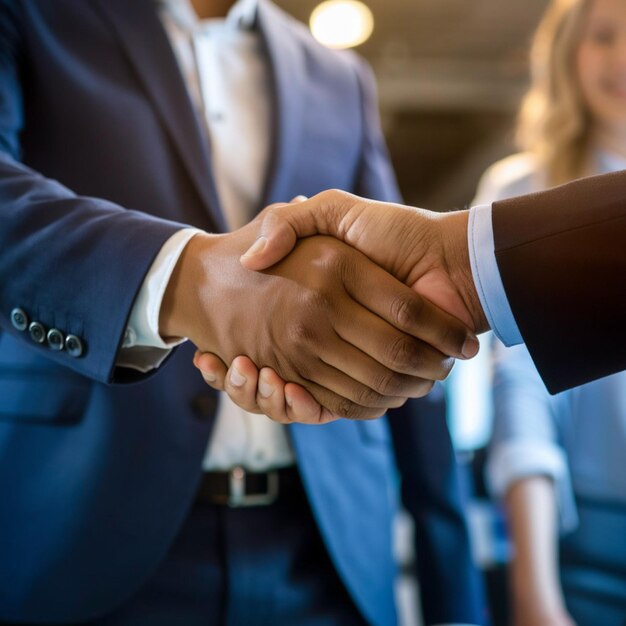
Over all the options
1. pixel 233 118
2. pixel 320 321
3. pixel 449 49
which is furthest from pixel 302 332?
pixel 449 49

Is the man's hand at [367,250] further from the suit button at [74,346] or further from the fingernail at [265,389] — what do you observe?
the suit button at [74,346]

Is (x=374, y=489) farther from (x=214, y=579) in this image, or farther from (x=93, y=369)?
(x=93, y=369)

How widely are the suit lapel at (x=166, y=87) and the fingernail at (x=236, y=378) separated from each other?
0.84 ft

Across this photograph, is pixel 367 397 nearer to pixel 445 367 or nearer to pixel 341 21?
pixel 445 367

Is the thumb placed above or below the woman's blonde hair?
below

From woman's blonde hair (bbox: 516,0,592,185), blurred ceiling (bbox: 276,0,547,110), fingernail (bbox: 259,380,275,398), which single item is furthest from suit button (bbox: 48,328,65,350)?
blurred ceiling (bbox: 276,0,547,110)

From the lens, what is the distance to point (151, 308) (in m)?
A: 0.67

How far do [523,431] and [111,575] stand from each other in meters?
0.71

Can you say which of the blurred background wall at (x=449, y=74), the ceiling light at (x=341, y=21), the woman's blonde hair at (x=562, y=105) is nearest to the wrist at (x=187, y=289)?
A: the woman's blonde hair at (x=562, y=105)

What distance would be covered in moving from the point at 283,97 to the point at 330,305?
456 mm

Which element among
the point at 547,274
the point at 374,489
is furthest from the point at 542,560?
the point at 547,274

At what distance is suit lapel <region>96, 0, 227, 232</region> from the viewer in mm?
862

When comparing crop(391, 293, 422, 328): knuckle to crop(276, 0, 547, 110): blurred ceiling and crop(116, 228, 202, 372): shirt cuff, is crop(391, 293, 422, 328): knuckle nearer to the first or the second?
crop(116, 228, 202, 372): shirt cuff

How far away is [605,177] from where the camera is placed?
63 cm
